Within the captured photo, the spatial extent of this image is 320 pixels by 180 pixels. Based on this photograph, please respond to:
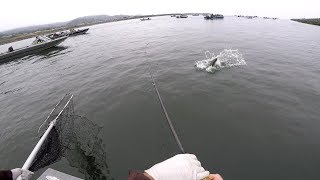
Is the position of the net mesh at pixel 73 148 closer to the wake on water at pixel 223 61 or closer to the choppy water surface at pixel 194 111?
the choppy water surface at pixel 194 111

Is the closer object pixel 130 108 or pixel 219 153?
pixel 219 153

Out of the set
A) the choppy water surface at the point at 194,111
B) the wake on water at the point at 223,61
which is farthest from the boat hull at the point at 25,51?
the wake on water at the point at 223,61

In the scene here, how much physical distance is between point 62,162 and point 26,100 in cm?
1024

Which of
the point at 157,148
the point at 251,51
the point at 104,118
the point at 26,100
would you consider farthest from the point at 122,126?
the point at 251,51

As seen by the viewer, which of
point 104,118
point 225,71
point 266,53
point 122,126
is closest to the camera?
point 122,126

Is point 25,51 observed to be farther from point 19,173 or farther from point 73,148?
point 19,173

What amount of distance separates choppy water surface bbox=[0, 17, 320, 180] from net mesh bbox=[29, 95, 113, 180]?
0.39 m

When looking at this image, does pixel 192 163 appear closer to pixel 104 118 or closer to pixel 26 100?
pixel 104 118

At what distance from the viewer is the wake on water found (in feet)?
62.5

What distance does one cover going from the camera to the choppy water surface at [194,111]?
8695 millimetres

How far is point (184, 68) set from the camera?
19953 mm

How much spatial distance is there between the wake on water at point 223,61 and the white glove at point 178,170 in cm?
1456

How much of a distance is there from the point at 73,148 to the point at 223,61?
51.5ft

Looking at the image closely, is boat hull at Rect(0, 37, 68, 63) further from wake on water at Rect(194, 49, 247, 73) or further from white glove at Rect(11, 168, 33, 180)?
white glove at Rect(11, 168, 33, 180)
